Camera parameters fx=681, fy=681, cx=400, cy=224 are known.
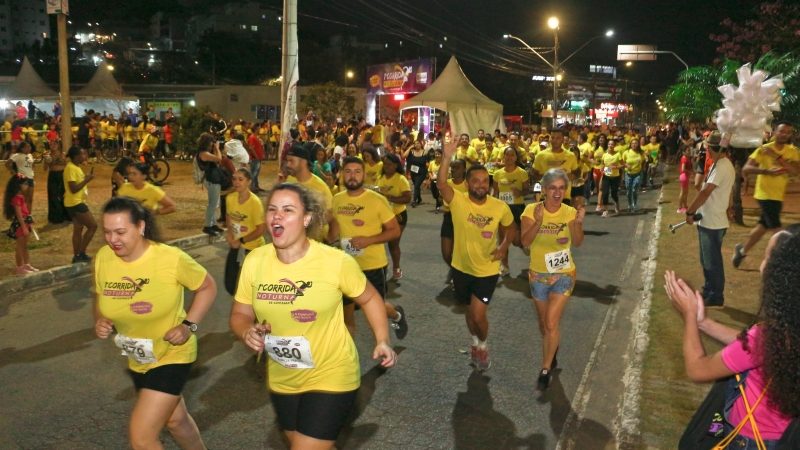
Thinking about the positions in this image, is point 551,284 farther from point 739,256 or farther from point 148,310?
point 739,256

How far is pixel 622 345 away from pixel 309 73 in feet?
198

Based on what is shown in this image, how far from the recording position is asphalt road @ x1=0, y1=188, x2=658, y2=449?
4898 millimetres

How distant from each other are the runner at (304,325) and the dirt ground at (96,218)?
1.68 meters

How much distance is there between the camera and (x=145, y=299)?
3.86m

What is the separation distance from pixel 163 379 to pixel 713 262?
6.40 m

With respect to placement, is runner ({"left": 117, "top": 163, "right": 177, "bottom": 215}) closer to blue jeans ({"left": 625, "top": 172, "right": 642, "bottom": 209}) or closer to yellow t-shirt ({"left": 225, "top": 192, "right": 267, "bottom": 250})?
yellow t-shirt ({"left": 225, "top": 192, "right": 267, "bottom": 250})

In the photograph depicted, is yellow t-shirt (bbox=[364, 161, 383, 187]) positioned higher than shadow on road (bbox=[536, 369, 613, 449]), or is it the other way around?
yellow t-shirt (bbox=[364, 161, 383, 187])

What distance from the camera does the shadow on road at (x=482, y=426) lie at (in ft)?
15.7

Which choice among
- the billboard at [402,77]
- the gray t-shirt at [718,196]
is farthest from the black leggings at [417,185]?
the billboard at [402,77]

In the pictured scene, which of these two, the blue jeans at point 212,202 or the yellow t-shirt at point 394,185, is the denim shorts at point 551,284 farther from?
the blue jeans at point 212,202

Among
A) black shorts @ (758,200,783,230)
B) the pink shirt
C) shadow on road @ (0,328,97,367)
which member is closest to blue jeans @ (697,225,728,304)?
black shorts @ (758,200,783,230)

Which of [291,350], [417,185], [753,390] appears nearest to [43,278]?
[291,350]

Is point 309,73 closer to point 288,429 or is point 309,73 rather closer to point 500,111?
point 500,111

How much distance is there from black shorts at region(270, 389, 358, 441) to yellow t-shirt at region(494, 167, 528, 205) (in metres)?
6.92
